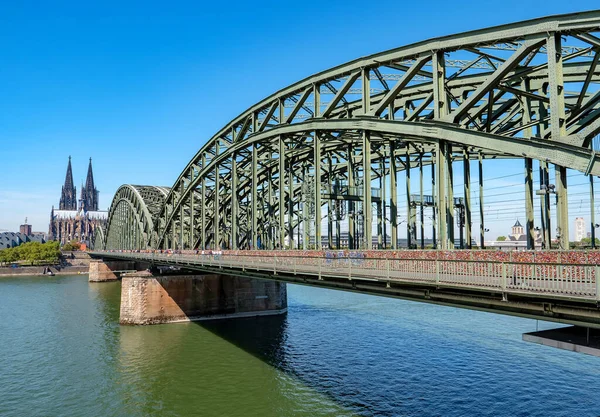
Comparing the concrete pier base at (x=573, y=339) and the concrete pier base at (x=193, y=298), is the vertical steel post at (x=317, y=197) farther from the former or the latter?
the concrete pier base at (x=193, y=298)

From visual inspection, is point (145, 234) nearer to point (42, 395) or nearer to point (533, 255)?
point (42, 395)

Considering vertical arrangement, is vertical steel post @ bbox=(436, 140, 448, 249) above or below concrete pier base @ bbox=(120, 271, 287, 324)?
above

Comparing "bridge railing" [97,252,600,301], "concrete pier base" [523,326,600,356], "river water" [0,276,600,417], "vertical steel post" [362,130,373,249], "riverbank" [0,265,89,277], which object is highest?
"vertical steel post" [362,130,373,249]

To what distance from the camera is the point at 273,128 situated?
123 ft

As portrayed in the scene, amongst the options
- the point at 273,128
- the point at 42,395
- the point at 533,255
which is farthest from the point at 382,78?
the point at 42,395

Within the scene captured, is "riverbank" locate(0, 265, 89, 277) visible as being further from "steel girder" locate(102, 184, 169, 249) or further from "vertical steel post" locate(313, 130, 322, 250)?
"vertical steel post" locate(313, 130, 322, 250)

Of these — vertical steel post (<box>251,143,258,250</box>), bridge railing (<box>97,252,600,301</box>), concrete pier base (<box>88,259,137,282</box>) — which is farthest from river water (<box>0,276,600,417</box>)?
concrete pier base (<box>88,259,137,282</box>)

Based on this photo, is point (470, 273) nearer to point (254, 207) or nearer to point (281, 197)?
point (281, 197)

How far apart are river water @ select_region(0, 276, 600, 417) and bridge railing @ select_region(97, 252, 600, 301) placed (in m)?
7.31

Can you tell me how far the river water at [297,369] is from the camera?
78.0 ft

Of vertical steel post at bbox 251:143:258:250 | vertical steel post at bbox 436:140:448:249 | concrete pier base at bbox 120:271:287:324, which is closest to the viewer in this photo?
vertical steel post at bbox 436:140:448:249

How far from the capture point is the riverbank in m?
114

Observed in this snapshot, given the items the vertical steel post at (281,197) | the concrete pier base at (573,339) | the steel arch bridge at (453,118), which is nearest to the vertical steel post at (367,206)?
the steel arch bridge at (453,118)

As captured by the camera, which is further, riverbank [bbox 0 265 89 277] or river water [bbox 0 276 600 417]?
riverbank [bbox 0 265 89 277]
